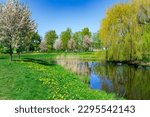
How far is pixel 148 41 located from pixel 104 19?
9736mm

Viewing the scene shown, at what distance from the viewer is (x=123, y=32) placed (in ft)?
161

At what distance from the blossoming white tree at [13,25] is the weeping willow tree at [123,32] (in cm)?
1626

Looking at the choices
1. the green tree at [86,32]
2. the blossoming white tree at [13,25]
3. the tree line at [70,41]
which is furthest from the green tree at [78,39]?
the blossoming white tree at [13,25]

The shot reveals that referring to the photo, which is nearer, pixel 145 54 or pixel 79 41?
pixel 145 54

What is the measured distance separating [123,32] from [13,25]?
19.9 meters

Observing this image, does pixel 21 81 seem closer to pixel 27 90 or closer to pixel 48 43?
pixel 27 90

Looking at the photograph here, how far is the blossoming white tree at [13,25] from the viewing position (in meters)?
34.8

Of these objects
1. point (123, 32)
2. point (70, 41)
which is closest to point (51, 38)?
point (70, 41)

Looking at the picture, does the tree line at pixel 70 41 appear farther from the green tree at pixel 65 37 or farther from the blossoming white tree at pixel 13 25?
the blossoming white tree at pixel 13 25

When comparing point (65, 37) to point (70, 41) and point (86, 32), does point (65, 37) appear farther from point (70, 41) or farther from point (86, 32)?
point (86, 32)

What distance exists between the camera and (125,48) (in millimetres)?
48438

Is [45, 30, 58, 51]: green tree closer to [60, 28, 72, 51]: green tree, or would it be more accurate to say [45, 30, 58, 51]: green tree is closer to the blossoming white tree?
[60, 28, 72, 51]: green tree

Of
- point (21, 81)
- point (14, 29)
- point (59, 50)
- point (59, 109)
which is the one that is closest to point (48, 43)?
point (59, 50)

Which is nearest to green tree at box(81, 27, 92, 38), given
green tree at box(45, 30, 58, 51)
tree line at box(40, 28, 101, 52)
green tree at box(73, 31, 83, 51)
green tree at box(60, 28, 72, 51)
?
tree line at box(40, 28, 101, 52)
